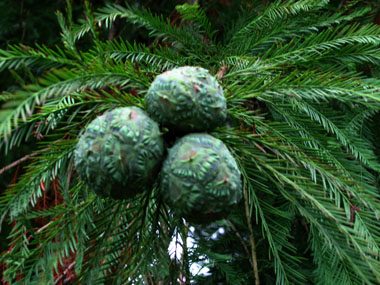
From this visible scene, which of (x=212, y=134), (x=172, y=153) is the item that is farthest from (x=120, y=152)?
(x=212, y=134)

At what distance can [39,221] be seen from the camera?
1.72 m

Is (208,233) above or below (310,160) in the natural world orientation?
below

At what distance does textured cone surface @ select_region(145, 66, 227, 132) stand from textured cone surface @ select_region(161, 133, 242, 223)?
0.04m

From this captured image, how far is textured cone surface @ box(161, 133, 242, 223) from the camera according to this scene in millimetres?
845

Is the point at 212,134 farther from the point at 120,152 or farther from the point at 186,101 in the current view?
the point at 120,152

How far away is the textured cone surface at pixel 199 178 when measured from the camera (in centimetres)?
84

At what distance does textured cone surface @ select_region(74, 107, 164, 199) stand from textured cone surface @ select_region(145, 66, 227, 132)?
4 centimetres

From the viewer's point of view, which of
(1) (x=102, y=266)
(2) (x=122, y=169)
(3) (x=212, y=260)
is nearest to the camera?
(2) (x=122, y=169)

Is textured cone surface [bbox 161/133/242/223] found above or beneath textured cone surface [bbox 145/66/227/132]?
beneath

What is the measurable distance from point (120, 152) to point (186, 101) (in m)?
0.17

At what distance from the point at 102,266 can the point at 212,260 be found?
41cm

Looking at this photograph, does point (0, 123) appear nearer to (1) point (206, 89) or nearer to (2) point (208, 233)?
(1) point (206, 89)

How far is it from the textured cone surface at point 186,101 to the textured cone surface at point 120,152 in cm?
4

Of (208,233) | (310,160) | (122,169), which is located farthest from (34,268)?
(208,233)
